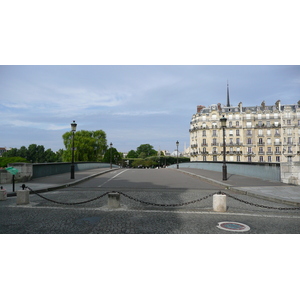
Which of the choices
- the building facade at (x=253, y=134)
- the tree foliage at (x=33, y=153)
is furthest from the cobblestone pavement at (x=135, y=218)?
the tree foliage at (x=33, y=153)

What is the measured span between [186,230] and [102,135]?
7486 cm

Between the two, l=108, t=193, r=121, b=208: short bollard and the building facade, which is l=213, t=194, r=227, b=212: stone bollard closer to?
l=108, t=193, r=121, b=208: short bollard

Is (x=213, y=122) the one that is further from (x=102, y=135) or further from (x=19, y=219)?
(x=19, y=219)

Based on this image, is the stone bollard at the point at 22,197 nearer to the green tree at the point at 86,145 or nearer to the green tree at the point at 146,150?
the green tree at the point at 86,145

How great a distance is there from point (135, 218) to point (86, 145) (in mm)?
63839

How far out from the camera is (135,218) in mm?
7211

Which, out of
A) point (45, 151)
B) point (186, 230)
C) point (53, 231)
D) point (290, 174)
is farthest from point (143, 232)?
point (45, 151)

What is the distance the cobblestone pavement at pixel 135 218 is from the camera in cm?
612

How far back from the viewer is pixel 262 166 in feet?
57.5

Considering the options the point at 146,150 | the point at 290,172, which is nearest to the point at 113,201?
the point at 290,172

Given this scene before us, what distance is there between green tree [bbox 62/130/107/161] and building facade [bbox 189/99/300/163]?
32.6 meters

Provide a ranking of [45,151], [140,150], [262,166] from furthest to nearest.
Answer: [140,150] < [45,151] < [262,166]

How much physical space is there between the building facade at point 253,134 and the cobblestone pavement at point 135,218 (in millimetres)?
73736

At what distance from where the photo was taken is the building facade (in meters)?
78.4
